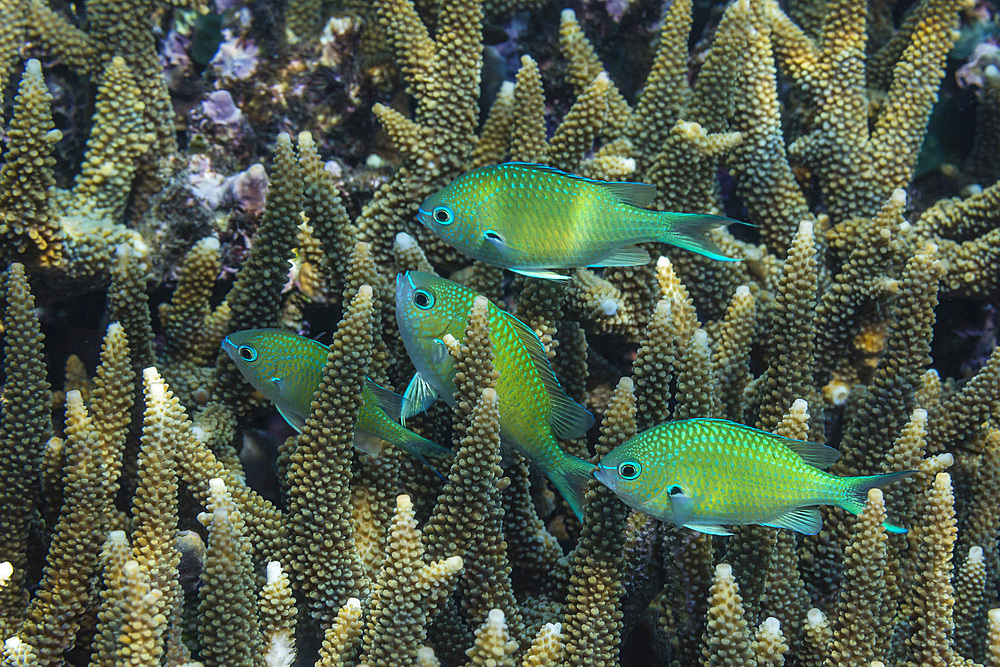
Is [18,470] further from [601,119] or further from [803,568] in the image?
[803,568]

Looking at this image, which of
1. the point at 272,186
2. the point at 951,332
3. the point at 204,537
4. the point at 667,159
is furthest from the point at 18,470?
the point at 951,332

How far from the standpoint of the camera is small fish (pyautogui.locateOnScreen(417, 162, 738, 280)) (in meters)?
2.57

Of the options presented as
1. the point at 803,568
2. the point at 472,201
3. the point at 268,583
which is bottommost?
the point at 803,568

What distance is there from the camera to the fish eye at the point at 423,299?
8.31 feet

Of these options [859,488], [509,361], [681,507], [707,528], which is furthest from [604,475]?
[859,488]

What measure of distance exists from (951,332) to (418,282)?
3599mm

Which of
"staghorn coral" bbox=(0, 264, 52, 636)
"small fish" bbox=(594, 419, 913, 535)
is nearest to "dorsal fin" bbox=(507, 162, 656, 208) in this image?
"small fish" bbox=(594, 419, 913, 535)

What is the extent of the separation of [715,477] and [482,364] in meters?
0.87

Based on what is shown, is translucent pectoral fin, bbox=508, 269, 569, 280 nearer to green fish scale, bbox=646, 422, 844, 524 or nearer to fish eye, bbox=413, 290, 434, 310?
fish eye, bbox=413, 290, 434, 310

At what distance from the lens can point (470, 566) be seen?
2.61 meters

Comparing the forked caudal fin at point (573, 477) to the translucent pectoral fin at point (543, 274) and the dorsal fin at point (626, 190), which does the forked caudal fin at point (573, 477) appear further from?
the dorsal fin at point (626, 190)

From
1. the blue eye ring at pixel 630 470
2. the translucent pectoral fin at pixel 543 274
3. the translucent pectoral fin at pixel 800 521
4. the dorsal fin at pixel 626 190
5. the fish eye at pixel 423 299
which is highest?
the dorsal fin at pixel 626 190

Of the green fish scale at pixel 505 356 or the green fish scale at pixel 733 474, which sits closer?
the green fish scale at pixel 733 474

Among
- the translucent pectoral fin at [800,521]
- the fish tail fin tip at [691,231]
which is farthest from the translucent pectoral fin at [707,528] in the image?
the fish tail fin tip at [691,231]
